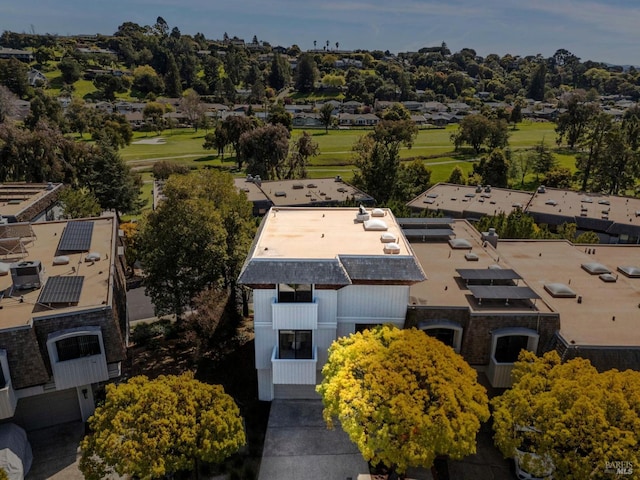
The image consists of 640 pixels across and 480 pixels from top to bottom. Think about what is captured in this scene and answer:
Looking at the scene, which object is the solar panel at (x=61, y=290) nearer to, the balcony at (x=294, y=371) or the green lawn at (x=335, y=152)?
the balcony at (x=294, y=371)

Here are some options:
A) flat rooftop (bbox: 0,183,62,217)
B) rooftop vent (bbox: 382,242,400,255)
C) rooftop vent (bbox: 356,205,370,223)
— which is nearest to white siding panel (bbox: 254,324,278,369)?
rooftop vent (bbox: 382,242,400,255)

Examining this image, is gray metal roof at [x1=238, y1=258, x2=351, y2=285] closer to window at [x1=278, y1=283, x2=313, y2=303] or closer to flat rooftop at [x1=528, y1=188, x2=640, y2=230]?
window at [x1=278, y1=283, x2=313, y2=303]

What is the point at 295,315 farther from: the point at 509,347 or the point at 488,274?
the point at 488,274

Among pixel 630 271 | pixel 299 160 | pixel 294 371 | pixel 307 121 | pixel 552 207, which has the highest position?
pixel 307 121

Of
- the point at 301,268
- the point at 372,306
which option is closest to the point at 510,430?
the point at 372,306

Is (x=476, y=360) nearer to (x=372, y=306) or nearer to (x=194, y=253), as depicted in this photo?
(x=372, y=306)

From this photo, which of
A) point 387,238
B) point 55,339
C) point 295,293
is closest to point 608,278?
point 387,238
